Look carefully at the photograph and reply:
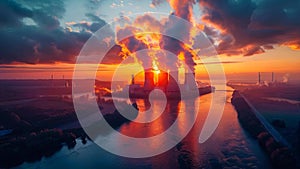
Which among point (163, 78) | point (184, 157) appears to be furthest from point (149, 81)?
point (184, 157)

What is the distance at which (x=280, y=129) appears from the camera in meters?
9.98

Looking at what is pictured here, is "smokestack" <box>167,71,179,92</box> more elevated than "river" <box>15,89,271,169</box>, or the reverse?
"smokestack" <box>167,71,179,92</box>

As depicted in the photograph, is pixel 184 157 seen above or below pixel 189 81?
below

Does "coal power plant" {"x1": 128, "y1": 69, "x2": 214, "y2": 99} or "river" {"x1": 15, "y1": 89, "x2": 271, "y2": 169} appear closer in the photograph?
"river" {"x1": 15, "y1": 89, "x2": 271, "y2": 169}

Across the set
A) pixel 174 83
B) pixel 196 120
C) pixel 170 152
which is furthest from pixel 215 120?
pixel 174 83

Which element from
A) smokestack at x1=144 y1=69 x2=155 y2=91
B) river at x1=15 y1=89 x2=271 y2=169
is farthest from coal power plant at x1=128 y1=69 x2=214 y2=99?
river at x1=15 y1=89 x2=271 y2=169

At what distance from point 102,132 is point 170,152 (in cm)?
401

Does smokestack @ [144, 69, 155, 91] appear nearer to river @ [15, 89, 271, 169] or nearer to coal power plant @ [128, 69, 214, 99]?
coal power plant @ [128, 69, 214, 99]

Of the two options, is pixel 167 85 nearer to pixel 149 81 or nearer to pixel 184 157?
pixel 149 81

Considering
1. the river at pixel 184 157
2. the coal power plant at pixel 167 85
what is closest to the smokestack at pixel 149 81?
the coal power plant at pixel 167 85

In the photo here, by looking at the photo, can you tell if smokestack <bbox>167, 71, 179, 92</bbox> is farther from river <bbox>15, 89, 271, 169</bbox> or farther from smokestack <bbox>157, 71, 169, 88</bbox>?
river <bbox>15, 89, 271, 169</bbox>

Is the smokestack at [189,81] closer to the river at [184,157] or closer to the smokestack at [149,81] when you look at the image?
the smokestack at [149,81]

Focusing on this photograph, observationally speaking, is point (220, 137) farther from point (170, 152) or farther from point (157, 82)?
point (157, 82)

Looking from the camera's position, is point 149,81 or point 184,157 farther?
point 149,81
